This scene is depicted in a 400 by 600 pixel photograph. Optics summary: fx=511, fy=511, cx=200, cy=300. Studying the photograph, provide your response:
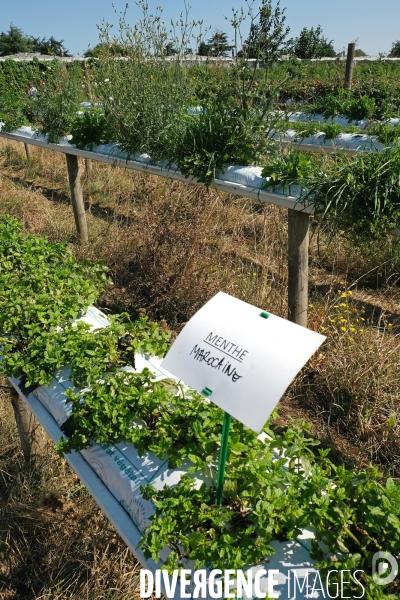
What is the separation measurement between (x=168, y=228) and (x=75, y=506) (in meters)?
2.34

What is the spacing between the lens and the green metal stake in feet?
4.57

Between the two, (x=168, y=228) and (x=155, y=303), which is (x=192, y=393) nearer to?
(x=155, y=303)

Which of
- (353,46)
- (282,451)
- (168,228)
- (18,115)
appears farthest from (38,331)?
(353,46)

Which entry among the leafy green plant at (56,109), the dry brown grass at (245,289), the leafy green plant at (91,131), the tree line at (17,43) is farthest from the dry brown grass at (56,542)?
the tree line at (17,43)

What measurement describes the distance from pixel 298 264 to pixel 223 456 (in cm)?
208

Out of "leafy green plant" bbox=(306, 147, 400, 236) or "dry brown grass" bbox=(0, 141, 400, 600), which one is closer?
"dry brown grass" bbox=(0, 141, 400, 600)

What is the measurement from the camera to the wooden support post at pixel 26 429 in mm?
2576

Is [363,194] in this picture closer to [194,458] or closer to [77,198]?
[194,458]

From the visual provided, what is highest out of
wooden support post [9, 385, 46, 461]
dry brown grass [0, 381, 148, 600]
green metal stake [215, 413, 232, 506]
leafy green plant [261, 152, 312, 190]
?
leafy green plant [261, 152, 312, 190]

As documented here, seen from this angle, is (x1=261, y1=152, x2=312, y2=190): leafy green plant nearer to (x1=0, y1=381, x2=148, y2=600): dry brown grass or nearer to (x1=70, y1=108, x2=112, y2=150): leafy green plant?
(x1=0, y1=381, x2=148, y2=600): dry brown grass

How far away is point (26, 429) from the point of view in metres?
2.65

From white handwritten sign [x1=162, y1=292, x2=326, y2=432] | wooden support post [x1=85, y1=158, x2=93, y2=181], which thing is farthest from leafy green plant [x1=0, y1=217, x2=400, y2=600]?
wooden support post [x1=85, y1=158, x2=93, y2=181]

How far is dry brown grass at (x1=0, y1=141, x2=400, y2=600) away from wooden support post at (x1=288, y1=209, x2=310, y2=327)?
16 centimetres

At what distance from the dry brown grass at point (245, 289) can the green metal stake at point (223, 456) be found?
84cm
